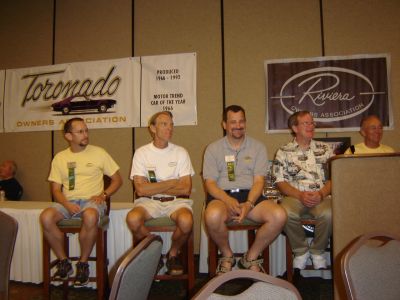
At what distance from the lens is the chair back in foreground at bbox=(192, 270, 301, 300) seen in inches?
32.0

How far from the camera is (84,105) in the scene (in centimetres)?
390

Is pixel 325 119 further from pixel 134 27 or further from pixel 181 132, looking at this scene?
pixel 134 27

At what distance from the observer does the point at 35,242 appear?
9.16 ft

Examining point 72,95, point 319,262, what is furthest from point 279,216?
point 72,95

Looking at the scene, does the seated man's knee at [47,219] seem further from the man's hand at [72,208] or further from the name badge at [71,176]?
the name badge at [71,176]

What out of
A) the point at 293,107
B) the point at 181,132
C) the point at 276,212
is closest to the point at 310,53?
the point at 293,107

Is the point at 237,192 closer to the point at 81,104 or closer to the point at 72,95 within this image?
the point at 81,104

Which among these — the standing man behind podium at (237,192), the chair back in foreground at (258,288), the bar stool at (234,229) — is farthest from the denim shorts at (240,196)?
the chair back in foreground at (258,288)

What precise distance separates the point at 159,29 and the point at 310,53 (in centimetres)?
185

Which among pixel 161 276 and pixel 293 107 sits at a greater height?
pixel 293 107

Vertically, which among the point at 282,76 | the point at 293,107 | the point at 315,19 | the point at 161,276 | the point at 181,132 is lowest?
the point at 161,276

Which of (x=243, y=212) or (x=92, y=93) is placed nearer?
(x=243, y=212)

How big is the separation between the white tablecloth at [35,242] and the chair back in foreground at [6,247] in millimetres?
1408

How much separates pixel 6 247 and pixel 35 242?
1691mm
